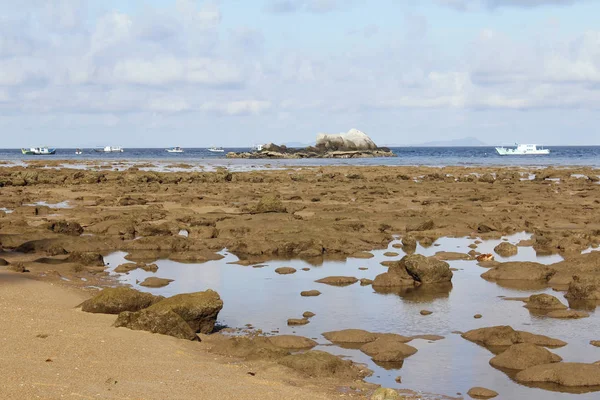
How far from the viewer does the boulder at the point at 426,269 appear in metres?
20.5

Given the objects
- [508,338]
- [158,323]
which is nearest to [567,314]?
[508,338]

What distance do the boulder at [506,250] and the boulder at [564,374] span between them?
43.5ft

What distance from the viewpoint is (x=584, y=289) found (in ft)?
61.8

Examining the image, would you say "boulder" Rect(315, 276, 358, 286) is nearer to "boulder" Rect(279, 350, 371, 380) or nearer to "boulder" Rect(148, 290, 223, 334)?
"boulder" Rect(148, 290, 223, 334)

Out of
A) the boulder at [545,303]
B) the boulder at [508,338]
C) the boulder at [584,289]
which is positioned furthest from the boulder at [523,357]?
the boulder at [584,289]

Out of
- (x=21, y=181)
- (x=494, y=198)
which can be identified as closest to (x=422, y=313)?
(x=494, y=198)

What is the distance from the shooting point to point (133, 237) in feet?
94.8

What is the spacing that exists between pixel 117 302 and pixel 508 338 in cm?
825

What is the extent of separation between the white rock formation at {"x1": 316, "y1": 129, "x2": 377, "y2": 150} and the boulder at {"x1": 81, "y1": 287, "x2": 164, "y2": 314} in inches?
6352

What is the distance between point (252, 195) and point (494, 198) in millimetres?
15769

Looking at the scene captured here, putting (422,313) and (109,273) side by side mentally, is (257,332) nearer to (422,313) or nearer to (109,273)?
(422,313)

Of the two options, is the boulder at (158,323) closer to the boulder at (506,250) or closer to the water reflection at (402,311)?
the water reflection at (402,311)

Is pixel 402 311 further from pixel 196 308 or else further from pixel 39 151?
pixel 39 151

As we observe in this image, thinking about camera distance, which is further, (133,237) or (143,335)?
(133,237)
